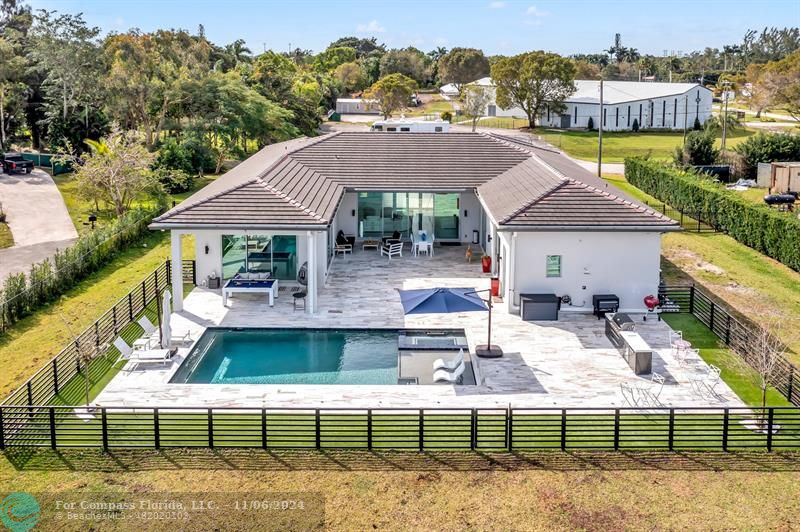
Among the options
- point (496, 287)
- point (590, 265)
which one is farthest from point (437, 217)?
point (590, 265)

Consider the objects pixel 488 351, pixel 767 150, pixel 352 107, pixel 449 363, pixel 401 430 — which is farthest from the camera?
pixel 352 107

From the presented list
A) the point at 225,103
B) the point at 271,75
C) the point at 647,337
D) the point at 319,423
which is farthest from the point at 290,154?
the point at 271,75

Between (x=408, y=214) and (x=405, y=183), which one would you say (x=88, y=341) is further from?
(x=408, y=214)

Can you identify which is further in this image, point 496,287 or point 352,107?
point 352,107

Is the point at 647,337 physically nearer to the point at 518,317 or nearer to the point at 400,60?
the point at 518,317

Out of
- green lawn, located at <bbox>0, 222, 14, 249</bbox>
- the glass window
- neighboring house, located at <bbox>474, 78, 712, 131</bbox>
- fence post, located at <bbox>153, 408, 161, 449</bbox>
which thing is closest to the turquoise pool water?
fence post, located at <bbox>153, 408, 161, 449</bbox>
